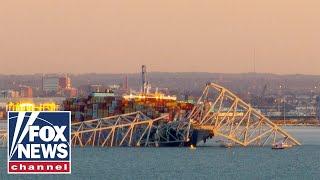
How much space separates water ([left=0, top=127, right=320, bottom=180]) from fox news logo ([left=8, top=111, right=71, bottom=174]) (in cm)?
3549

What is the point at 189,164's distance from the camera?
8950 cm

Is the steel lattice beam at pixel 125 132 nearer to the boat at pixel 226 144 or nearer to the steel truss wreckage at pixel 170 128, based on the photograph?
the steel truss wreckage at pixel 170 128

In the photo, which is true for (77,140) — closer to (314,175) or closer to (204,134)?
(204,134)

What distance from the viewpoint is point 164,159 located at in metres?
96.8

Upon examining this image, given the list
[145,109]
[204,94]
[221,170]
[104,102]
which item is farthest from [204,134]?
[221,170]

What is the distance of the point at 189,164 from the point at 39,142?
58609 mm

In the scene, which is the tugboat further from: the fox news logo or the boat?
the fox news logo

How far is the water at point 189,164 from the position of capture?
7519cm

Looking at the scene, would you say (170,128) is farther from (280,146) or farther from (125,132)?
(280,146)

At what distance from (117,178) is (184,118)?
50.8m

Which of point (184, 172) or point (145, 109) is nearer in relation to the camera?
point (184, 172)

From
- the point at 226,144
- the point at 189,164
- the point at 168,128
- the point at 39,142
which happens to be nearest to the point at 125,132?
the point at 168,128

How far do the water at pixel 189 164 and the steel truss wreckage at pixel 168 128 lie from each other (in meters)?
1.44

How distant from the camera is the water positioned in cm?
7519
